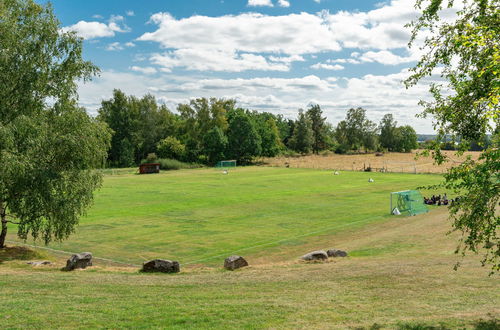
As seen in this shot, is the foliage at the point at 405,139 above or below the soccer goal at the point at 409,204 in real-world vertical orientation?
above

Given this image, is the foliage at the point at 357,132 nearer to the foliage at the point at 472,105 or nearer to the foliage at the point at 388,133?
the foliage at the point at 388,133

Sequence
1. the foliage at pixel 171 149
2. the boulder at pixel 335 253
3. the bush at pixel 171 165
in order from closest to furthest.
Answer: the boulder at pixel 335 253, the bush at pixel 171 165, the foliage at pixel 171 149

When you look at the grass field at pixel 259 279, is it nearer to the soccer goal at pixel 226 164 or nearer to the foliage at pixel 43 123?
the foliage at pixel 43 123

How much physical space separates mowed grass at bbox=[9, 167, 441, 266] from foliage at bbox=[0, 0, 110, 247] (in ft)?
16.7

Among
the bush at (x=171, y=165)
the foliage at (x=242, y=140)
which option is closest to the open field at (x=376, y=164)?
the foliage at (x=242, y=140)

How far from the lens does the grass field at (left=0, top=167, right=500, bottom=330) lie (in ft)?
38.7

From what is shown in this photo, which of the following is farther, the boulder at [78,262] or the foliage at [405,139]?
the foliage at [405,139]

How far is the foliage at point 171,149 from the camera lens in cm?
11700

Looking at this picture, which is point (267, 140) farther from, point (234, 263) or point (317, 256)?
point (234, 263)

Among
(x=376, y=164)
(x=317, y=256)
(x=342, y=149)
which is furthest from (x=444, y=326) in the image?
(x=342, y=149)

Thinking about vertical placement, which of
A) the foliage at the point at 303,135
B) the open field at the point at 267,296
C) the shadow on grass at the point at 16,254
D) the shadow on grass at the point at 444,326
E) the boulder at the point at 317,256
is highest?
the foliage at the point at 303,135

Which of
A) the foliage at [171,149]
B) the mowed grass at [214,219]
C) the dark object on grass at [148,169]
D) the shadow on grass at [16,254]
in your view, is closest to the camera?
the shadow on grass at [16,254]

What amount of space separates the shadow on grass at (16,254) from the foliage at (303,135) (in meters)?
132

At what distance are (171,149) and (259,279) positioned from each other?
4025 inches
